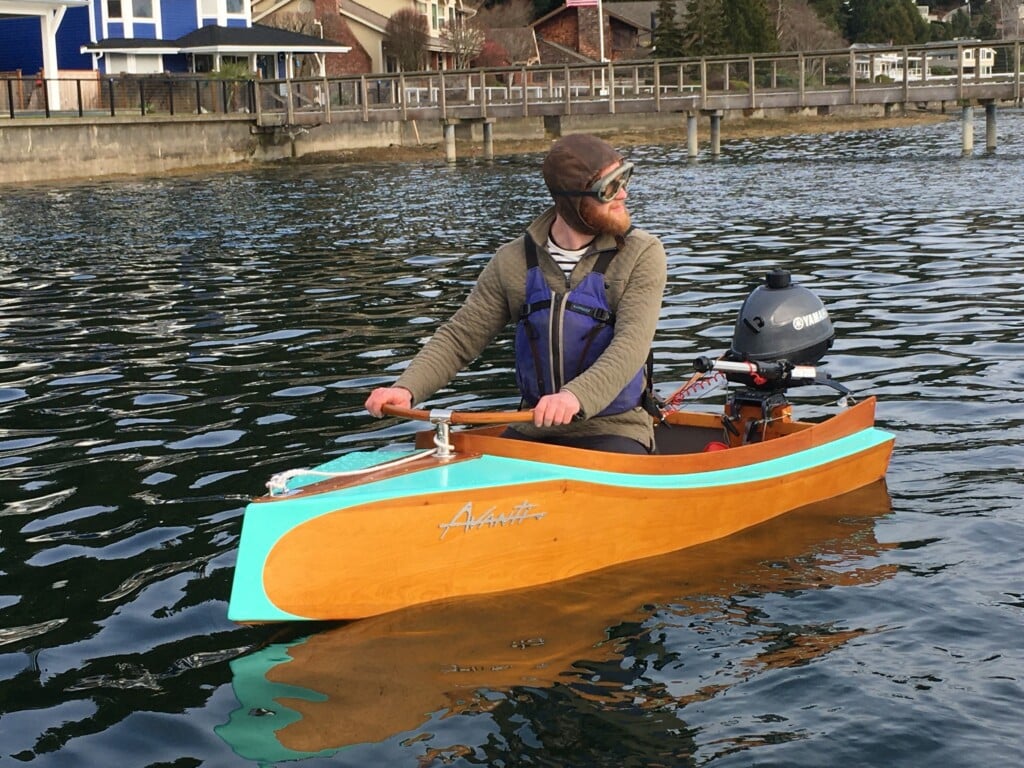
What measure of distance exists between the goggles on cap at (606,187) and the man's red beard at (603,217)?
0.10ft

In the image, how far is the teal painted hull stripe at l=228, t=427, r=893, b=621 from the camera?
540 cm

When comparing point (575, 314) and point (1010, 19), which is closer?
point (575, 314)

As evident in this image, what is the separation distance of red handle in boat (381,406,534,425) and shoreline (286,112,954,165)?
136 feet

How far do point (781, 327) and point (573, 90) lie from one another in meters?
37.9

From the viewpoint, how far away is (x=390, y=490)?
560 cm

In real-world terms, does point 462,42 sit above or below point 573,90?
above

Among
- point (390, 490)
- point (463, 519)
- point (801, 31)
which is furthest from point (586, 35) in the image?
point (390, 490)

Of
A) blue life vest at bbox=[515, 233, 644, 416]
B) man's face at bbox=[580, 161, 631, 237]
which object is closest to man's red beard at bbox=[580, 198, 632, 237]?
man's face at bbox=[580, 161, 631, 237]

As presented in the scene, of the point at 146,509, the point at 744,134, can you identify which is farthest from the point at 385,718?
the point at 744,134

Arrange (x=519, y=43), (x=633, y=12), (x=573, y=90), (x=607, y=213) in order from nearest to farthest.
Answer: (x=607, y=213), (x=573, y=90), (x=519, y=43), (x=633, y=12)

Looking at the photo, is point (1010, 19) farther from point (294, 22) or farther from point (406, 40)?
point (294, 22)

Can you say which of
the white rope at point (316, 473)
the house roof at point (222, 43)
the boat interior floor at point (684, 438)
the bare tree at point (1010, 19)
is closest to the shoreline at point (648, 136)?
the house roof at point (222, 43)

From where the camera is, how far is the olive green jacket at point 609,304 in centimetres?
589

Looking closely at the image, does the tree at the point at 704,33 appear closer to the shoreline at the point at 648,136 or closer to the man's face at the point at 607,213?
the shoreline at the point at 648,136
